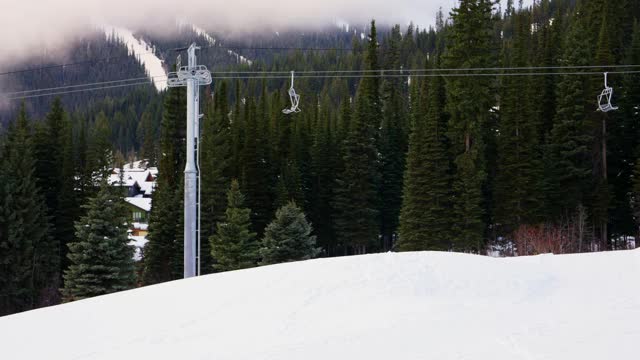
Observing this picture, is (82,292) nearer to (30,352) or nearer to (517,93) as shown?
(30,352)

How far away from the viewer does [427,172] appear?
43406 millimetres

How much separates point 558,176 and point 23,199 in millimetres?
39830

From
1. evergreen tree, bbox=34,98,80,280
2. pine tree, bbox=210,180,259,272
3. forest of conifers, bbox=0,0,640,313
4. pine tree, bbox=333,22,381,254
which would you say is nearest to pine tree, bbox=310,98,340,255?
forest of conifers, bbox=0,0,640,313

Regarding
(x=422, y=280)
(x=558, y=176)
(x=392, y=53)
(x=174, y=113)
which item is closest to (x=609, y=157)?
(x=558, y=176)

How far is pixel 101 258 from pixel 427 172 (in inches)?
921

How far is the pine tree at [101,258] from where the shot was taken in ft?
105

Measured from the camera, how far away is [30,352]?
22.0 ft

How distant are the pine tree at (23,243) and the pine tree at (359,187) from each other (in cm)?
2378

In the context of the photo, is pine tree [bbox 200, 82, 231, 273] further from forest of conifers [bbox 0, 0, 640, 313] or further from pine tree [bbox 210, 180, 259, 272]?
pine tree [bbox 210, 180, 259, 272]

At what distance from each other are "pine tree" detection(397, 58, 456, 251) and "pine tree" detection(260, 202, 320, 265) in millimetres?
9243

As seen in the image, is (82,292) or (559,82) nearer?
(82,292)

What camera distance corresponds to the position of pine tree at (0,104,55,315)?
4103 cm

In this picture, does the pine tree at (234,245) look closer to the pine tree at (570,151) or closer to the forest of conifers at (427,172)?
the forest of conifers at (427,172)

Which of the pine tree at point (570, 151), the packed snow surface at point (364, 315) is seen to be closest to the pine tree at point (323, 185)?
the pine tree at point (570, 151)
